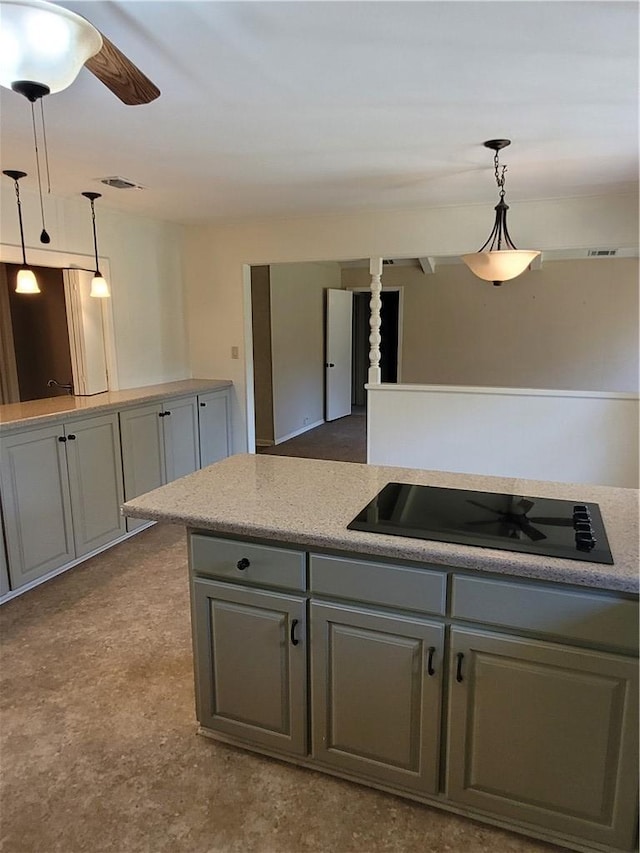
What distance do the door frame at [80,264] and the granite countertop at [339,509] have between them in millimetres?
2191

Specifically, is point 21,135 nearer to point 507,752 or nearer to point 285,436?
point 507,752

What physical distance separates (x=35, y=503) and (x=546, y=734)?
108 inches

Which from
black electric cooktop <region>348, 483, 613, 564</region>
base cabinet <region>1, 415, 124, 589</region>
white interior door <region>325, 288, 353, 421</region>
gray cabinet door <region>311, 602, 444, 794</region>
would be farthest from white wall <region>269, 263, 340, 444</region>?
gray cabinet door <region>311, 602, 444, 794</region>

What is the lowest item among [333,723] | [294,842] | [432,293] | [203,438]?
[294,842]

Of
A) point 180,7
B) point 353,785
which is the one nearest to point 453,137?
point 180,7

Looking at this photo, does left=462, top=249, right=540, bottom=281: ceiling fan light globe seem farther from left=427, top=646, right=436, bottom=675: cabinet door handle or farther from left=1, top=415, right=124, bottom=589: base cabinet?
left=1, top=415, right=124, bottom=589: base cabinet

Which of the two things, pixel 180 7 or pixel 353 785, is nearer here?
pixel 180 7

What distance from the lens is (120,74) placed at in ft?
4.78

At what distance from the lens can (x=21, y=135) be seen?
2.40 meters

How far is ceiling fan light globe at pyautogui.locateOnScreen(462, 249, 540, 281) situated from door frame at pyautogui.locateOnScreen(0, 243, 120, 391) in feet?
8.77

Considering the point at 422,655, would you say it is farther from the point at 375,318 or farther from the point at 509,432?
the point at 375,318

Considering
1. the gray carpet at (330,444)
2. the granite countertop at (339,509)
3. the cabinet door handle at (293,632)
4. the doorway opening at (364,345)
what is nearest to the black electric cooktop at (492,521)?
the granite countertop at (339,509)

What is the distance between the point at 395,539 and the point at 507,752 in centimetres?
69

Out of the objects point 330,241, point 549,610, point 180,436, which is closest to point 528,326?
point 330,241
